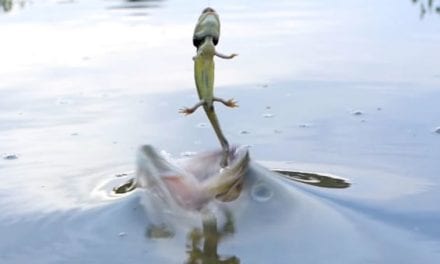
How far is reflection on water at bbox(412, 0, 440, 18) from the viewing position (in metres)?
7.55

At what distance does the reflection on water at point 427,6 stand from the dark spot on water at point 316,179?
421 cm

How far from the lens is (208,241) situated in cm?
278

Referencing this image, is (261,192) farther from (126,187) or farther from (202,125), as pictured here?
(202,125)

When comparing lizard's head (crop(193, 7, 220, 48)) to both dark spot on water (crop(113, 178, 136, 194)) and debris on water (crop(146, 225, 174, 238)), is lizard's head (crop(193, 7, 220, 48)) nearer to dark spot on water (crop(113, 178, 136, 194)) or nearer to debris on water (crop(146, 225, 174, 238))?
debris on water (crop(146, 225, 174, 238))

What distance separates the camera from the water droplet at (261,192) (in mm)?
2828

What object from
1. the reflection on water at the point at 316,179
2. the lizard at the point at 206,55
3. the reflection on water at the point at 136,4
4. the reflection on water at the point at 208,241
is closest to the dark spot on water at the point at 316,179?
the reflection on water at the point at 316,179

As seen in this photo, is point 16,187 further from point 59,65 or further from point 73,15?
point 73,15

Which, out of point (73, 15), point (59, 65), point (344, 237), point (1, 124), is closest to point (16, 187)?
point (1, 124)

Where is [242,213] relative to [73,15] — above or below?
above

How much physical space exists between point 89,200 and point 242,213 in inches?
28.8

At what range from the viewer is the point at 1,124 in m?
4.56

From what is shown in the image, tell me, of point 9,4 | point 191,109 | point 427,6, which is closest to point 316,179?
point 191,109

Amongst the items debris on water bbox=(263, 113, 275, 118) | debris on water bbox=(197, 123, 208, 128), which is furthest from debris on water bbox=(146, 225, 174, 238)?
debris on water bbox=(263, 113, 275, 118)

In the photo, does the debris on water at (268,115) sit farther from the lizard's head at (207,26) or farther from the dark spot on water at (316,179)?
the lizard's head at (207,26)
